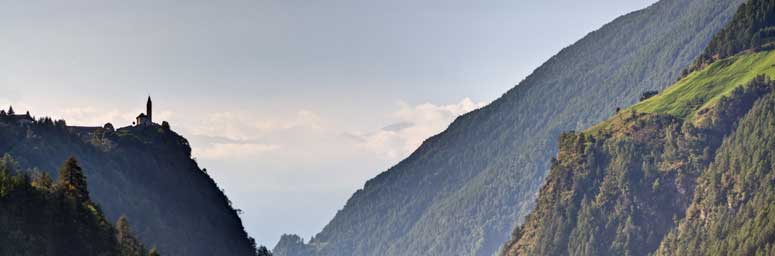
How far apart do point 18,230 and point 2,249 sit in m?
7.21

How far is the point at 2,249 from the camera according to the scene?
18962cm

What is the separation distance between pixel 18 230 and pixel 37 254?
3.59 m

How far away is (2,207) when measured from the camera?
199 m

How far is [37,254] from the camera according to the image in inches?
7776

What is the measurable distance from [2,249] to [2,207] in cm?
1062

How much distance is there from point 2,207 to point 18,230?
4308 millimetres

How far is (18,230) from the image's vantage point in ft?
645

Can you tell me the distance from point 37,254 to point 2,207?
7161 mm
